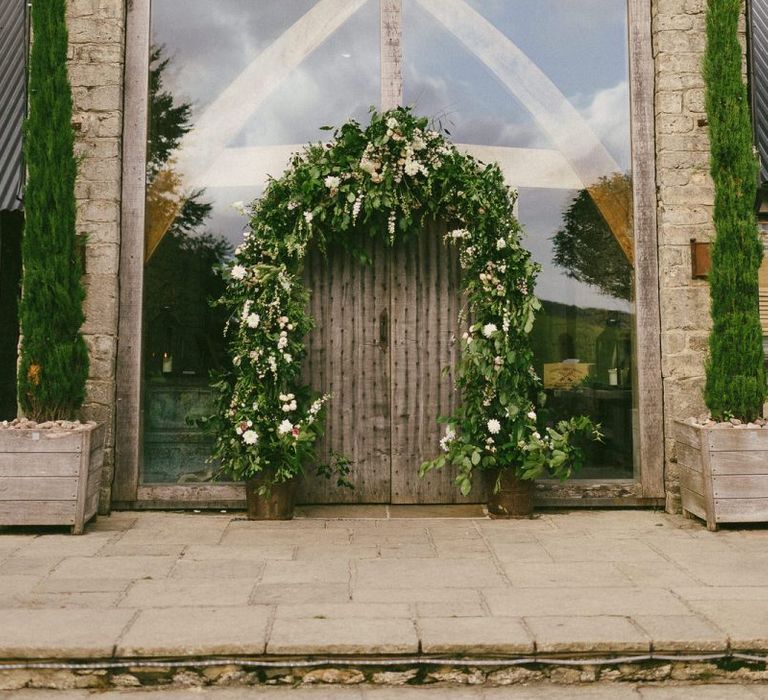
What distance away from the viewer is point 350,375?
17.6 ft

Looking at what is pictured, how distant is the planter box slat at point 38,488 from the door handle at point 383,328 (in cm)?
210

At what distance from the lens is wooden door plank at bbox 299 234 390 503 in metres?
5.36

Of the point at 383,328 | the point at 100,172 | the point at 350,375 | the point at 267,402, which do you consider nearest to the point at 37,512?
the point at 267,402

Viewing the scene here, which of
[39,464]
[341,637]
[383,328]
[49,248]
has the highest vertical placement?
[49,248]

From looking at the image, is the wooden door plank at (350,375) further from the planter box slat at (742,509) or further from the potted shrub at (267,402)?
the planter box slat at (742,509)

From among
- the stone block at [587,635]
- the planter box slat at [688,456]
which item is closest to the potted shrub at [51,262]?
the stone block at [587,635]

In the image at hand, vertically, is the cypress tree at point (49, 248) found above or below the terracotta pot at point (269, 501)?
above

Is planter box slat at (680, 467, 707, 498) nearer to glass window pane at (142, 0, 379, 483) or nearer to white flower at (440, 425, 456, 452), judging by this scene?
white flower at (440, 425, 456, 452)

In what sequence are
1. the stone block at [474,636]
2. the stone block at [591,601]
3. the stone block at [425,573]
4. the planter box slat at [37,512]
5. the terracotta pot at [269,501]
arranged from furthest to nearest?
the terracotta pot at [269,501]
the planter box slat at [37,512]
the stone block at [425,573]
the stone block at [591,601]
the stone block at [474,636]

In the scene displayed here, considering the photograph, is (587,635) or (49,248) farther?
(49,248)

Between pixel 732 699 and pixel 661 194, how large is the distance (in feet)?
11.6

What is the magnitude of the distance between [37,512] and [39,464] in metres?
0.27

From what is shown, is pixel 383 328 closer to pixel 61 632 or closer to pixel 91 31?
pixel 91 31

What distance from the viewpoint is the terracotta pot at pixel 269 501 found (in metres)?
4.93
